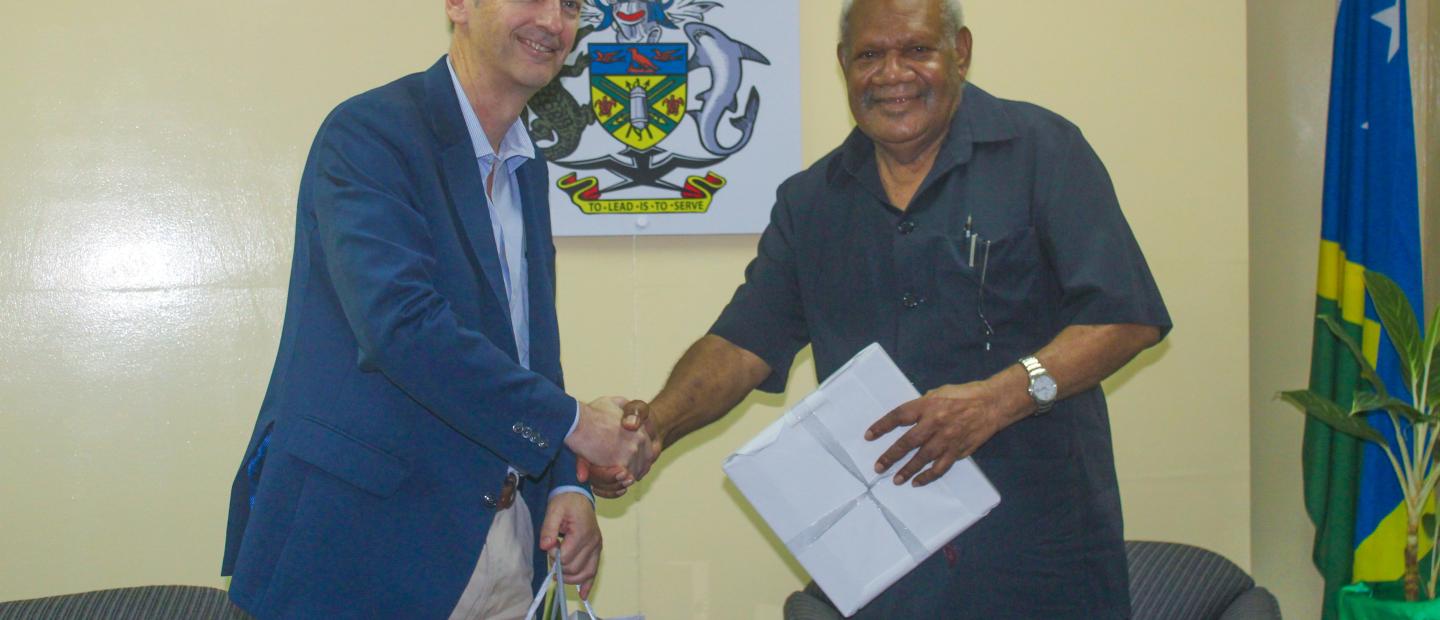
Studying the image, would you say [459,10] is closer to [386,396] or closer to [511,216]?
[511,216]

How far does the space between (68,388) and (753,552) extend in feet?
6.61

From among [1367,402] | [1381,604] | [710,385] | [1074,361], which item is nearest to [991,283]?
[1074,361]

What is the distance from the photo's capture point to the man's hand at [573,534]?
81.2 inches

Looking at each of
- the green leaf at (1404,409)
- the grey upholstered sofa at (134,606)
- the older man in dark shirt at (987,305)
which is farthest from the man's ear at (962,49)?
the grey upholstered sofa at (134,606)

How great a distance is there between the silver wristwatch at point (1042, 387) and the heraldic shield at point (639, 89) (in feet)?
5.99

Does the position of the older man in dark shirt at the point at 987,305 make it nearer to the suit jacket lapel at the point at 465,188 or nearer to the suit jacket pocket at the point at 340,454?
the suit jacket lapel at the point at 465,188

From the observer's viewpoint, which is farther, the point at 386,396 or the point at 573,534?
the point at 573,534

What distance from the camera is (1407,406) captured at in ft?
11.0

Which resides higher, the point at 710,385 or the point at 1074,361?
the point at 1074,361

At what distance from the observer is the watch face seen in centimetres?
193

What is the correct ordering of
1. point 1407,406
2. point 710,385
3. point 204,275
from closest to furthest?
point 710,385, point 1407,406, point 204,275

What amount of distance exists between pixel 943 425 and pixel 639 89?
6.19 feet

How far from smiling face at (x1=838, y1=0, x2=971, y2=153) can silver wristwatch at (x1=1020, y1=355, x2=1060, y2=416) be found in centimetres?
47

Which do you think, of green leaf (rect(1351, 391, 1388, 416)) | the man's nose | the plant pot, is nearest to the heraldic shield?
the man's nose
